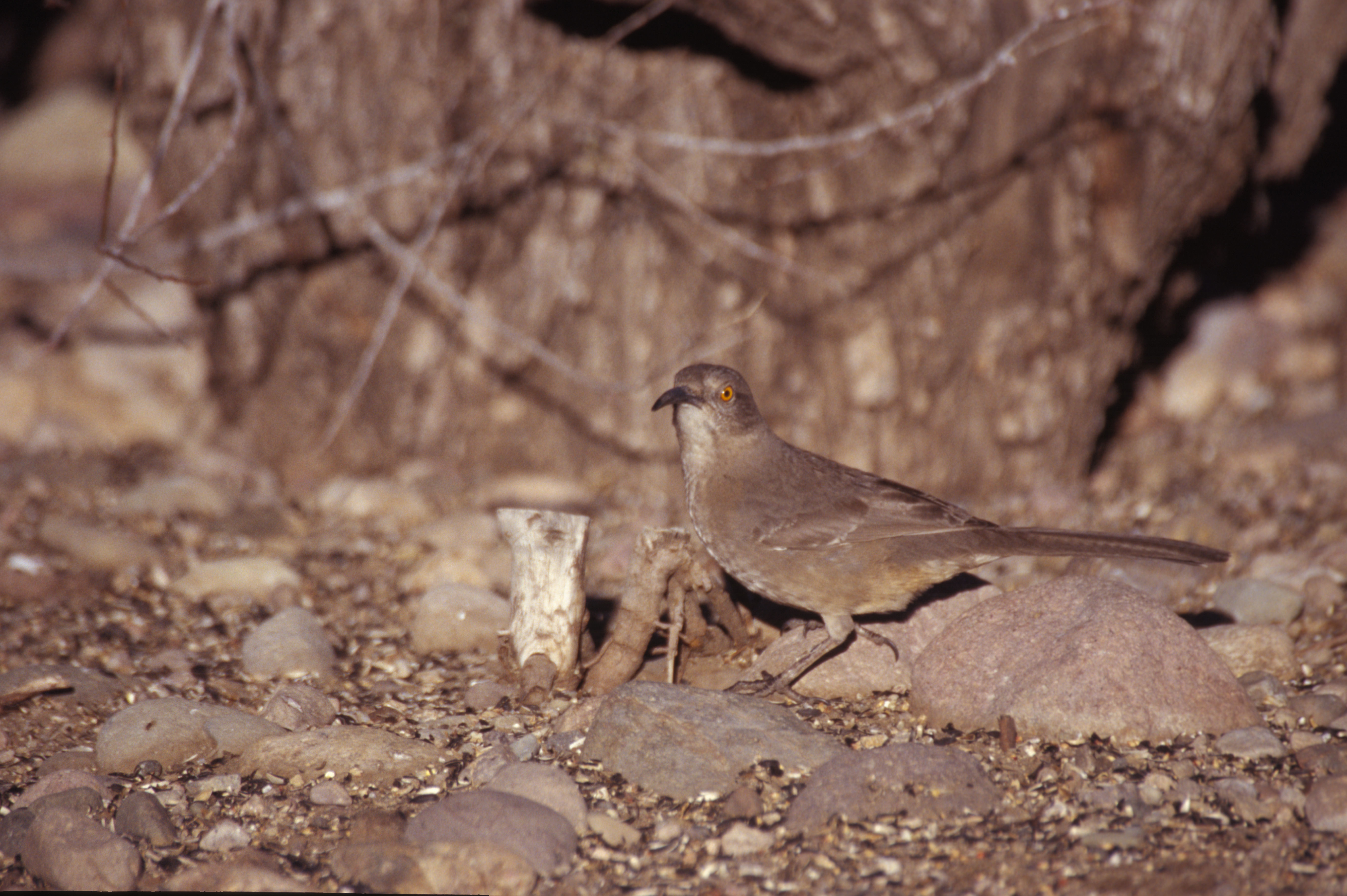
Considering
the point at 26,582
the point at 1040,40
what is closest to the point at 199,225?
the point at 26,582

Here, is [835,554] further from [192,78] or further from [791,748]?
[192,78]

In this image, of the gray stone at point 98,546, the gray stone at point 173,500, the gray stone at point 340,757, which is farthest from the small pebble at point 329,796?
the gray stone at point 173,500

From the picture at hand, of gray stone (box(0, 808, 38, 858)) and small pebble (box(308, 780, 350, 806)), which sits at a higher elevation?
small pebble (box(308, 780, 350, 806))

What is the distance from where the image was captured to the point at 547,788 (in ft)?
9.63

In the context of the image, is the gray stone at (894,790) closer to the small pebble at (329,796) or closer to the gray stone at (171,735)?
the small pebble at (329,796)

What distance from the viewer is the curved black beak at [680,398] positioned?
149 inches

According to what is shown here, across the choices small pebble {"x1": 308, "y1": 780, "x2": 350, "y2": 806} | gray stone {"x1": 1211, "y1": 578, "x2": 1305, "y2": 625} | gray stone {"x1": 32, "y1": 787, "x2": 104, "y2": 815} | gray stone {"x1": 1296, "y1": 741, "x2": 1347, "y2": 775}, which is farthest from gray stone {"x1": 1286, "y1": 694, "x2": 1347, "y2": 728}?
gray stone {"x1": 32, "y1": 787, "x2": 104, "y2": 815}

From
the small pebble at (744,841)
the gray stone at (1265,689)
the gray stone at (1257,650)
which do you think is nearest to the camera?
the small pebble at (744,841)

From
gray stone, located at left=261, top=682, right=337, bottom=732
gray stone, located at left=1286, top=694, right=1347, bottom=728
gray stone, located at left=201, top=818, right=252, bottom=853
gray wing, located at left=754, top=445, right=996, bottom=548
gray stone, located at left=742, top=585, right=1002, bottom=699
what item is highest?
gray wing, located at left=754, top=445, right=996, bottom=548

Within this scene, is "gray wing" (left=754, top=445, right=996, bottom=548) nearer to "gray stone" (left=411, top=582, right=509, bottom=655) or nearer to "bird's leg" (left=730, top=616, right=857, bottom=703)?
"bird's leg" (left=730, top=616, right=857, bottom=703)

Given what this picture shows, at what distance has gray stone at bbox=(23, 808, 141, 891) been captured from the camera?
2.62 metres

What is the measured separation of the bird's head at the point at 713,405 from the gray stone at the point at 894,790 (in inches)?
53.7

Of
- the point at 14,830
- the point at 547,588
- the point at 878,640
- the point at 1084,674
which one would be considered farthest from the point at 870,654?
the point at 14,830

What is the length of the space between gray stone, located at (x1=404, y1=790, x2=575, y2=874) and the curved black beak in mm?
1460
